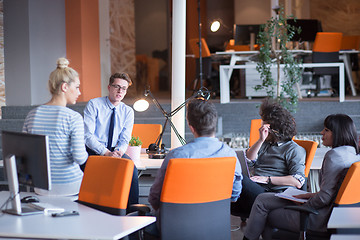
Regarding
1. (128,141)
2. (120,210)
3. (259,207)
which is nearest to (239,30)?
(128,141)

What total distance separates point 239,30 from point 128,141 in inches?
247

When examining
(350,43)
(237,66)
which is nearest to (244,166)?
(237,66)

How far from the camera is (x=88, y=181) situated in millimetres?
3141

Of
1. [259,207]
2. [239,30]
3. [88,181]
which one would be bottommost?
[259,207]

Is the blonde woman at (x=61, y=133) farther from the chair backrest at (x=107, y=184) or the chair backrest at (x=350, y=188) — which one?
the chair backrest at (x=350, y=188)

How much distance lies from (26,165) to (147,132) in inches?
107

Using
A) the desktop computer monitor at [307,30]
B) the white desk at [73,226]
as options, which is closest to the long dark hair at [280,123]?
the white desk at [73,226]

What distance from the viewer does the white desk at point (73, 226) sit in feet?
7.39

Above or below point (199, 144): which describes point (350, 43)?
→ above

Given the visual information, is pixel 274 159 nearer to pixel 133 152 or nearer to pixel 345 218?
pixel 133 152

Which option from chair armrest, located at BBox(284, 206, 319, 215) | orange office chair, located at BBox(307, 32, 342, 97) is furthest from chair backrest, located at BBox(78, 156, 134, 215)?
orange office chair, located at BBox(307, 32, 342, 97)

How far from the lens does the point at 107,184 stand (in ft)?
9.89

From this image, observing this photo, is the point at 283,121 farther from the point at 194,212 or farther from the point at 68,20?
the point at 68,20

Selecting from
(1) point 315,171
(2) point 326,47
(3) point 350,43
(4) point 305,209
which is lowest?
(1) point 315,171
